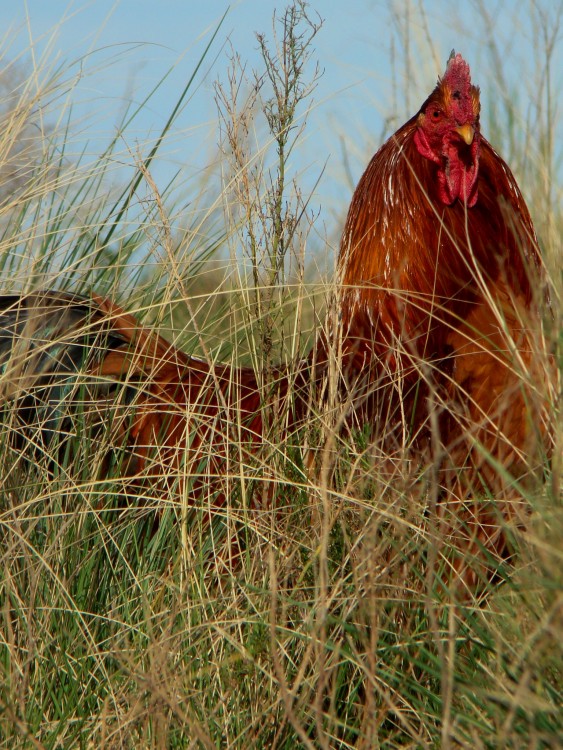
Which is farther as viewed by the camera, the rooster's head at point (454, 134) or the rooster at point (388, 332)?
the rooster's head at point (454, 134)

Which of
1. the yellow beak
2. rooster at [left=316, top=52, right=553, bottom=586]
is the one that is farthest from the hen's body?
the yellow beak

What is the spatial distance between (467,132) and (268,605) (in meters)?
1.53

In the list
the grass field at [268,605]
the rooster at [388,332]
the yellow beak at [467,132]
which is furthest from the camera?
the yellow beak at [467,132]

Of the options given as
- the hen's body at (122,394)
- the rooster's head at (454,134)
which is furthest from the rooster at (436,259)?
the hen's body at (122,394)

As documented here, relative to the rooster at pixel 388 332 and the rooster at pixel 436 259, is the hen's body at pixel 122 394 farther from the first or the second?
the rooster at pixel 436 259

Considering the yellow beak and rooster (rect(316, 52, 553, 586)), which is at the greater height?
the yellow beak

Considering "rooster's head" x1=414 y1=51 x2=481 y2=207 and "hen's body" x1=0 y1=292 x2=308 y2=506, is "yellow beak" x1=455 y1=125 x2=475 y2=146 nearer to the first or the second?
"rooster's head" x1=414 y1=51 x2=481 y2=207

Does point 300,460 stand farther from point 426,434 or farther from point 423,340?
point 423,340

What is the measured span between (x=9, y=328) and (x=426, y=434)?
1367 mm

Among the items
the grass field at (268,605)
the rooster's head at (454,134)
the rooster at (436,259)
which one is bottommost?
the grass field at (268,605)

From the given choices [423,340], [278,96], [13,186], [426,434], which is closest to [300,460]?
[426,434]

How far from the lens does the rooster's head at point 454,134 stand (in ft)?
8.55

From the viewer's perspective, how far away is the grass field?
4.45ft

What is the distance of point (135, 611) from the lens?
197 centimetres
